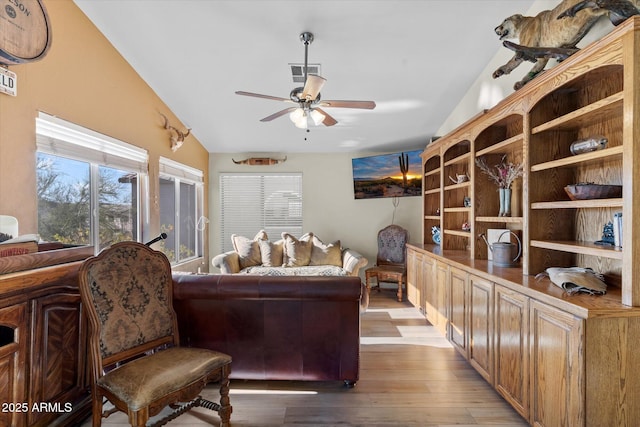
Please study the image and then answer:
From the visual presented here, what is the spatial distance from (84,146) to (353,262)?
341 cm

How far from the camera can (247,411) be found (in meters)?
2.14

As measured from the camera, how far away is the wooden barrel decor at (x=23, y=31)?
1772 millimetres

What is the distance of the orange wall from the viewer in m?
2.09

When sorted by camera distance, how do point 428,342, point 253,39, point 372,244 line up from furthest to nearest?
1. point 372,244
2. point 428,342
3. point 253,39

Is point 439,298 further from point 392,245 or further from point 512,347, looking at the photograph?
point 392,245

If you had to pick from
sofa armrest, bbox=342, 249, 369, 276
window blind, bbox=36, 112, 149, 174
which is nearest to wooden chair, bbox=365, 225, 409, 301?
sofa armrest, bbox=342, 249, 369, 276

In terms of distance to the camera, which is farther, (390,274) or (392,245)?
(392,245)

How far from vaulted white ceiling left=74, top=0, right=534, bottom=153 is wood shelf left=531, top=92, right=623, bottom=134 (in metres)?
1.29

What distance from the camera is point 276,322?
2.30m

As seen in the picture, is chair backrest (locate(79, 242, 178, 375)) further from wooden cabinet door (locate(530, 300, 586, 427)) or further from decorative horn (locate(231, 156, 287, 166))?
A: decorative horn (locate(231, 156, 287, 166))

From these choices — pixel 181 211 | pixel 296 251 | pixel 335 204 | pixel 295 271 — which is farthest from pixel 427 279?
pixel 181 211

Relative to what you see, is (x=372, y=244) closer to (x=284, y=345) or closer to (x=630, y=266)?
(x=284, y=345)

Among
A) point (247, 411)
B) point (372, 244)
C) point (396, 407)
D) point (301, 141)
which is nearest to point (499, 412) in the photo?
point (396, 407)

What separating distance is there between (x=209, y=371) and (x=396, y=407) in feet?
4.32
